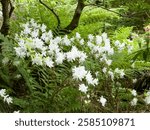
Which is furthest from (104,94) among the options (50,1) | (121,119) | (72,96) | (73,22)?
(50,1)

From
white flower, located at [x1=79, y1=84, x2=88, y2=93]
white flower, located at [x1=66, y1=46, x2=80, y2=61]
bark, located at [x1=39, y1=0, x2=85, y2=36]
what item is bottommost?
white flower, located at [x1=79, y1=84, x2=88, y2=93]

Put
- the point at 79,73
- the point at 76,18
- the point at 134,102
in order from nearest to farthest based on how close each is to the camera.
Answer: the point at 79,73, the point at 134,102, the point at 76,18

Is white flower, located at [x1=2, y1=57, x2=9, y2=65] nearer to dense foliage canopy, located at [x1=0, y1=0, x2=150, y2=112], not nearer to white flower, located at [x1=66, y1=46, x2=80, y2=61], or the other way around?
dense foliage canopy, located at [x1=0, y1=0, x2=150, y2=112]

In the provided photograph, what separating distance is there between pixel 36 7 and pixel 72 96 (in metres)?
1.48

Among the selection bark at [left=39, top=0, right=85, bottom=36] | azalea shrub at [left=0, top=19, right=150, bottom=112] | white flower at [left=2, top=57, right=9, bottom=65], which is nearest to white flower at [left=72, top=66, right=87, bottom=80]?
azalea shrub at [left=0, top=19, right=150, bottom=112]

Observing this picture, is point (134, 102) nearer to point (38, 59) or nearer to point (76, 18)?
point (38, 59)

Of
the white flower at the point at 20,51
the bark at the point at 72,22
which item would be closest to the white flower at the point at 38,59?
the white flower at the point at 20,51

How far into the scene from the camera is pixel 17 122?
2664 mm

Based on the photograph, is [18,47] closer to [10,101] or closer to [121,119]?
[10,101]

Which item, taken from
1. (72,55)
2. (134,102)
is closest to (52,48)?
(72,55)

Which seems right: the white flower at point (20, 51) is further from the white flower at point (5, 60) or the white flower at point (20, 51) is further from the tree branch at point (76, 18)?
the tree branch at point (76, 18)

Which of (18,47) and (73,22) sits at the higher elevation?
(73,22)

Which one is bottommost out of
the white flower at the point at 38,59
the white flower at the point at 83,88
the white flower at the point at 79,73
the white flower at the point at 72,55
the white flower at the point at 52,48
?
the white flower at the point at 83,88

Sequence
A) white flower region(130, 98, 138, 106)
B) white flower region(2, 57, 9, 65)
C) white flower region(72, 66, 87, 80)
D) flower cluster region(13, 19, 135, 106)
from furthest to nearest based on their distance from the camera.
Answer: white flower region(2, 57, 9, 65) → white flower region(130, 98, 138, 106) → flower cluster region(13, 19, 135, 106) → white flower region(72, 66, 87, 80)
